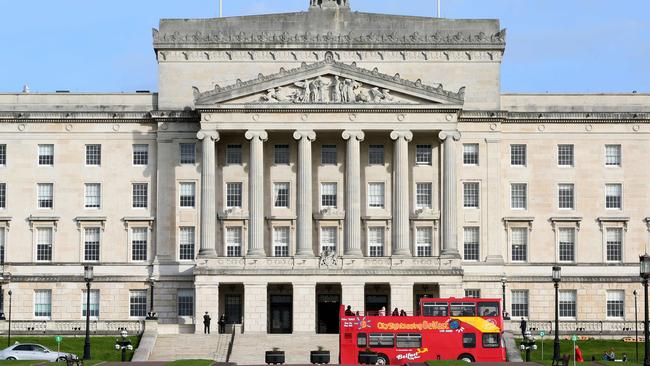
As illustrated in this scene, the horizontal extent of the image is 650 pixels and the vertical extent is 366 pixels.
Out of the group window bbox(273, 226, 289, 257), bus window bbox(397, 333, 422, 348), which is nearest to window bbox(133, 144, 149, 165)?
window bbox(273, 226, 289, 257)

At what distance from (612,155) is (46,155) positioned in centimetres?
4735

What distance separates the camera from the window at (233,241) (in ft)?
431

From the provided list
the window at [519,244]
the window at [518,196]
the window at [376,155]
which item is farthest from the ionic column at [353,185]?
the window at [518,196]

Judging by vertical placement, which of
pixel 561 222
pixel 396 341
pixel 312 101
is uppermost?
pixel 312 101

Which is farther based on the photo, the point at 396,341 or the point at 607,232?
the point at 607,232

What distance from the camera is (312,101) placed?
128 metres

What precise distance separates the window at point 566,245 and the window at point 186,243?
30.5m

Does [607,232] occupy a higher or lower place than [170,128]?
lower

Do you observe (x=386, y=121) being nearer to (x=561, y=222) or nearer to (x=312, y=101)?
(x=312, y=101)

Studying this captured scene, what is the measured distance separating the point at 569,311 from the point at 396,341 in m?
30.8

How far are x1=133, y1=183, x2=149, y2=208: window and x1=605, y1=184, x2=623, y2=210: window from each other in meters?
38.3

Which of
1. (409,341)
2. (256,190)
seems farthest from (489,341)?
(256,190)

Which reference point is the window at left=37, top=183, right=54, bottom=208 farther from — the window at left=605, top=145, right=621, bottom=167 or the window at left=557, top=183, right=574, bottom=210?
the window at left=605, top=145, right=621, bottom=167

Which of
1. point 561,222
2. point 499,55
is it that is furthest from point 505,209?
point 499,55
